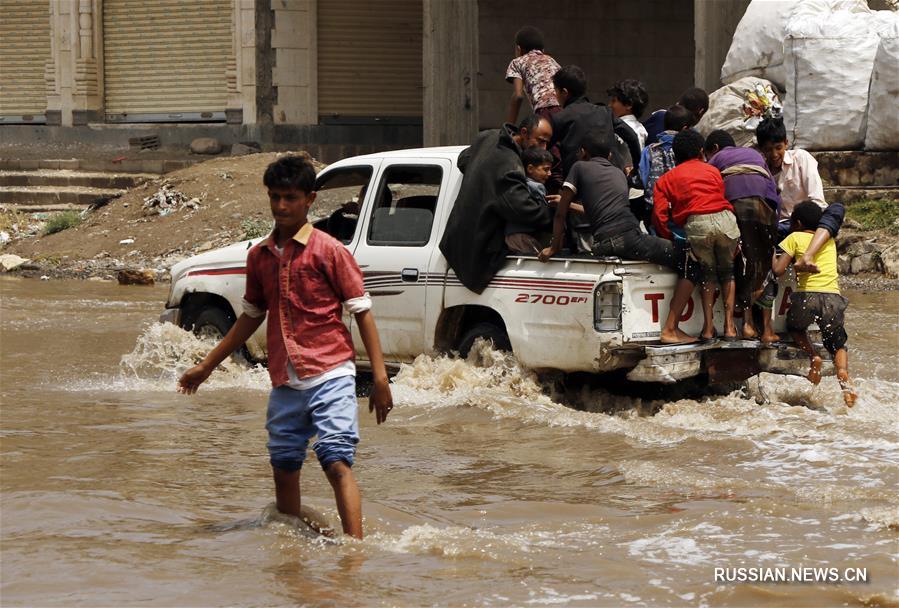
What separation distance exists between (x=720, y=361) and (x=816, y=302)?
2.39 feet

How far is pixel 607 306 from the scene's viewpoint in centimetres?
811

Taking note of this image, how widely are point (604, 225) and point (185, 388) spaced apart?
137 inches

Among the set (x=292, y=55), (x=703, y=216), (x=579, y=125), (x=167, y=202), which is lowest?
(x=167, y=202)

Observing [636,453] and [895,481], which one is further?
[636,453]

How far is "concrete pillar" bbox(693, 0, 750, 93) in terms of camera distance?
1735cm

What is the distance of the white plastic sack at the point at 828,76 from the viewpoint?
1464 cm

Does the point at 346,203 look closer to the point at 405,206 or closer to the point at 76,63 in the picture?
the point at 405,206

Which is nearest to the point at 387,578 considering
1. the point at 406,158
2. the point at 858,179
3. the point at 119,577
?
the point at 119,577

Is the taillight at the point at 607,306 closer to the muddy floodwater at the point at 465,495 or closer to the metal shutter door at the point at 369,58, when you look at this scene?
the muddy floodwater at the point at 465,495

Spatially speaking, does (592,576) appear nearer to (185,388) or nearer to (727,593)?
(727,593)

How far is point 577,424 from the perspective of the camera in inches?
324

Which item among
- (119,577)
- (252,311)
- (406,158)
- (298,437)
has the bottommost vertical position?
(119,577)

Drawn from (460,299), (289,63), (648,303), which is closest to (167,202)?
(289,63)

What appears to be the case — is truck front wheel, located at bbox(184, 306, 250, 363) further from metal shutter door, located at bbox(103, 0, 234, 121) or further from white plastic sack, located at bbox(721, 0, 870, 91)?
Answer: metal shutter door, located at bbox(103, 0, 234, 121)
